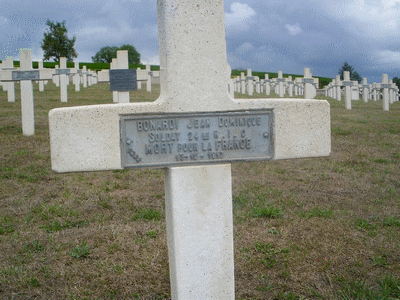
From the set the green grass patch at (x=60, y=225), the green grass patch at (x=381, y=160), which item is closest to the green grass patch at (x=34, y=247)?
the green grass patch at (x=60, y=225)

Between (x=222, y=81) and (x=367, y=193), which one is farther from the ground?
(x=222, y=81)

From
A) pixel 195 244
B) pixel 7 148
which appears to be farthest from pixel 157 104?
pixel 7 148

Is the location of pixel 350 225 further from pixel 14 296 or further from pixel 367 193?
pixel 14 296

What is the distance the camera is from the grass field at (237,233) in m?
3.35

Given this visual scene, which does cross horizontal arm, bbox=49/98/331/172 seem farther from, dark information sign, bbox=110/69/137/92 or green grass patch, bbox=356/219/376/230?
dark information sign, bbox=110/69/137/92

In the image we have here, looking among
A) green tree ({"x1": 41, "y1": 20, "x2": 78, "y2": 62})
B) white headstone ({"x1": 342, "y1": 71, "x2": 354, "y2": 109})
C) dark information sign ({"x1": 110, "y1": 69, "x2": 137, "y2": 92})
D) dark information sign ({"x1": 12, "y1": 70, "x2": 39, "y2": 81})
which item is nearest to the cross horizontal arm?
dark information sign ({"x1": 110, "y1": 69, "x2": 137, "y2": 92})

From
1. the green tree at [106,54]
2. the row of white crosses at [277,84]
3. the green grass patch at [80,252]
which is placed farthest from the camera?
the green tree at [106,54]

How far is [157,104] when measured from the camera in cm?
247

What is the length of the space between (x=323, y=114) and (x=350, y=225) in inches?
86.2

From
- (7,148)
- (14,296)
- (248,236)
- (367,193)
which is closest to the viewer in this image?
(14,296)

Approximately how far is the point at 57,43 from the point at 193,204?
52075mm

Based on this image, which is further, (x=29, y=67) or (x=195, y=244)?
(x=29, y=67)

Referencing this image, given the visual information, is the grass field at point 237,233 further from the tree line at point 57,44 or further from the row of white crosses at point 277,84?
the tree line at point 57,44

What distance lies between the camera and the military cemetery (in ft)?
8.13
